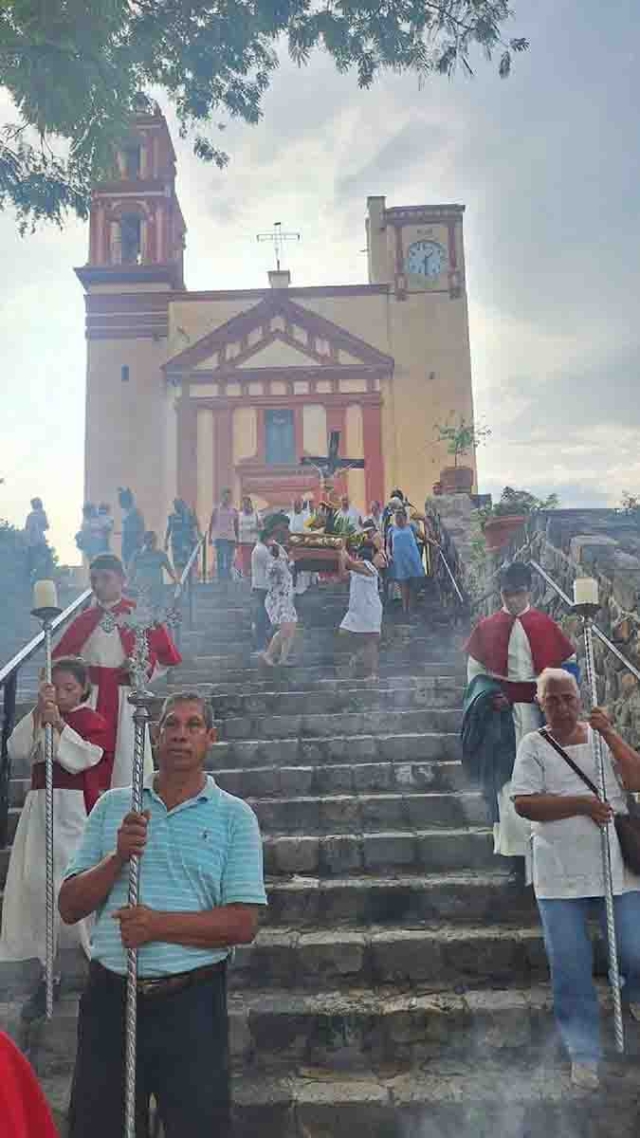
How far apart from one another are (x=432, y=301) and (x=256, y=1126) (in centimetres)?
2194

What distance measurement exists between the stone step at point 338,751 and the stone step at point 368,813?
27.5 inches

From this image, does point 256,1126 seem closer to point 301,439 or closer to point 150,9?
point 150,9

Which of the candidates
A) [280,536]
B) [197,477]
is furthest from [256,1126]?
[197,477]

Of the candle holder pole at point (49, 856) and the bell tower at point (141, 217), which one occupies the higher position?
the bell tower at point (141, 217)

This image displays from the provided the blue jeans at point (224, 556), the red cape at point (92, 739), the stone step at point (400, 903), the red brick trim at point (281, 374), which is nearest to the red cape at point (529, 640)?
the stone step at point (400, 903)

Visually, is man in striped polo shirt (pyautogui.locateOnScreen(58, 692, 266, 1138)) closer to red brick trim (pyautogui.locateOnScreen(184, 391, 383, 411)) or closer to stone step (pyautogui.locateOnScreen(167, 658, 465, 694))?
stone step (pyautogui.locateOnScreen(167, 658, 465, 694))

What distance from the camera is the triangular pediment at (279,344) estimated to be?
850 inches

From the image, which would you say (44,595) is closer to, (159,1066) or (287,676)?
(159,1066)

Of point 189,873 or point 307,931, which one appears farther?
point 307,931

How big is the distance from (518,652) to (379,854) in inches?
54.2

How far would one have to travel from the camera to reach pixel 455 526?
11359 mm

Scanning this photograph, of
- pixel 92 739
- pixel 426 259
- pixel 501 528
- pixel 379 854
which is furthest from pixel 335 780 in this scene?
pixel 426 259

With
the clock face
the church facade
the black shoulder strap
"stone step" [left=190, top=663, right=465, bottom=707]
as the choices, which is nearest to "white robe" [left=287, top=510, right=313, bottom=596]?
"stone step" [left=190, top=663, right=465, bottom=707]

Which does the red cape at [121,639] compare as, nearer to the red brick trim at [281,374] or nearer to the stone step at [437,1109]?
the stone step at [437,1109]
